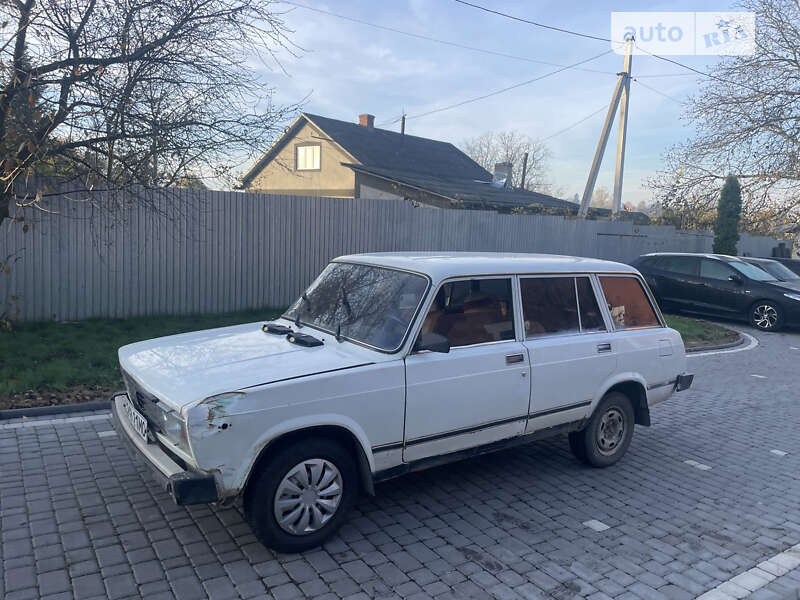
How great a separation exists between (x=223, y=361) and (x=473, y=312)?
1840 millimetres

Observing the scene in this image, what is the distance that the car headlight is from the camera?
134 inches

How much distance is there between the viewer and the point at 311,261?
1231cm

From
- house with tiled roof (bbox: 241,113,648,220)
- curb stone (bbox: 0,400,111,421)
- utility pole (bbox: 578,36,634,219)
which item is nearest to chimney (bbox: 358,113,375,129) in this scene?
house with tiled roof (bbox: 241,113,648,220)

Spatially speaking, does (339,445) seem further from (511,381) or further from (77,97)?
(77,97)

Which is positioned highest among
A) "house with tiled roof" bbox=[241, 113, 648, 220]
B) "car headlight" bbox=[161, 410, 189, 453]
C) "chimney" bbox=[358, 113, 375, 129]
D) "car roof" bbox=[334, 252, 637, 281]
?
"chimney" bbox=[358, 113, 375, 129]

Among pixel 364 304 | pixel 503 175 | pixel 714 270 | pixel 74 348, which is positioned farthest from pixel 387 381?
pixel 503 175

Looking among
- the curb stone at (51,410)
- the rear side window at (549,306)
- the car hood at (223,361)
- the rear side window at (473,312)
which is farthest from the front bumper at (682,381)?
the curb stone at (51,410)

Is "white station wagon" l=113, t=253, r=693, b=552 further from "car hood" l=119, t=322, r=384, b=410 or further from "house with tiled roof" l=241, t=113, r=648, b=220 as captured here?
"house with tiled roof" l=241, t=113, r=648, b=220

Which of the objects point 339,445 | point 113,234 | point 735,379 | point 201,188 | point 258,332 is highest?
point 201,188

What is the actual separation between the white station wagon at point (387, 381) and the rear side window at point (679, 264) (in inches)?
407

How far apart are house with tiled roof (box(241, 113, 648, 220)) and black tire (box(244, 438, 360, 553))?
18.1 meters

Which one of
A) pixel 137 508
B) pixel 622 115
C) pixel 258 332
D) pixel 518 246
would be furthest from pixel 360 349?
pixel 622 115

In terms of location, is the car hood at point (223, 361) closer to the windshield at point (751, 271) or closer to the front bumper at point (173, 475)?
the front bumper at point (173, 475)

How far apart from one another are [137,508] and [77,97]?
5.81 metres
